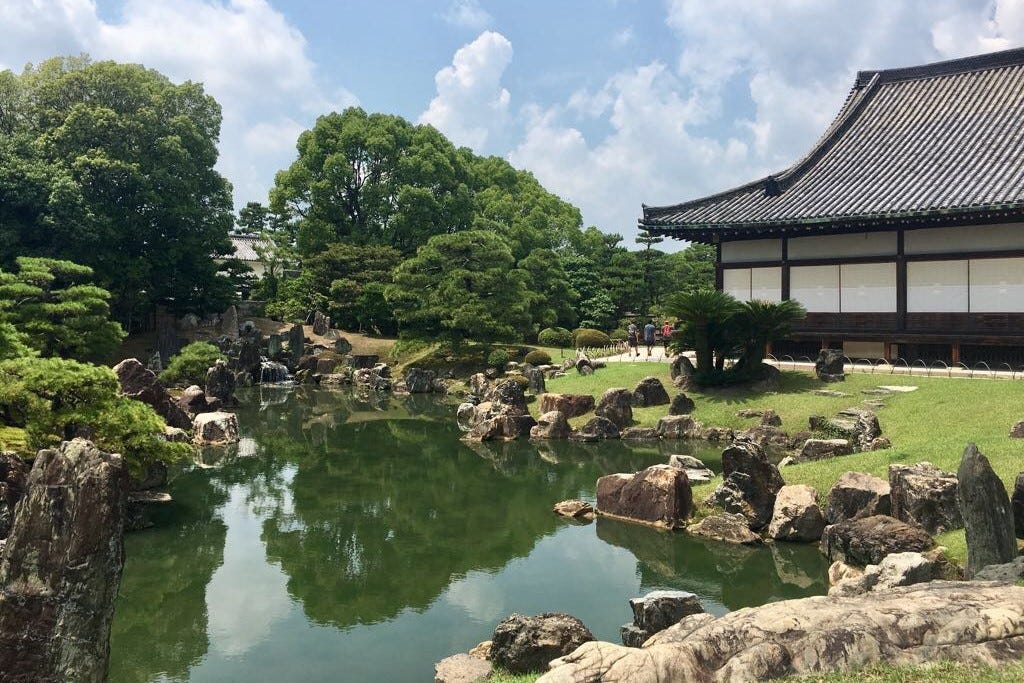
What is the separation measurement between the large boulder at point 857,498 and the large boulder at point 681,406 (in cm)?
1030

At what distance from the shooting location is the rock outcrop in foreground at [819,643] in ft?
19.0

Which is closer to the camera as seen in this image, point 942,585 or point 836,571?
point 942,585

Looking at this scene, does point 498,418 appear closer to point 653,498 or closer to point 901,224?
point 653,498

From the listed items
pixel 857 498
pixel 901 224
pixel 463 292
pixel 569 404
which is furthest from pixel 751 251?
pixel 857 498

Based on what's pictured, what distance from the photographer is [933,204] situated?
75.9ft

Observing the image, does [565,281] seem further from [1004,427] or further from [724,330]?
[1004,427]

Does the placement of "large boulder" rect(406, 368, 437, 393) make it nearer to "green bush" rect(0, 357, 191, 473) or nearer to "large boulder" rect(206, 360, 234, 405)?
"large boulder" rect(206, 360, 234, 405)

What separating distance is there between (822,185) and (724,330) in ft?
24.4

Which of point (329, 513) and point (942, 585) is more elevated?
point (942, 585)

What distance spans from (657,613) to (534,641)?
1509 mm

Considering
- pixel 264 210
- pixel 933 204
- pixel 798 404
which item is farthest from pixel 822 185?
pixel 264 210

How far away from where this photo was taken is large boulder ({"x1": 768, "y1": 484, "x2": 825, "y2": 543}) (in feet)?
42.1

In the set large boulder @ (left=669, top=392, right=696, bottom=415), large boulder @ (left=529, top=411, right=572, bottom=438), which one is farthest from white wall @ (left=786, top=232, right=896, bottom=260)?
large boulder @ (left=529, top=411, right=572, bottom=438)

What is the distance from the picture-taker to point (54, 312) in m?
27.6
